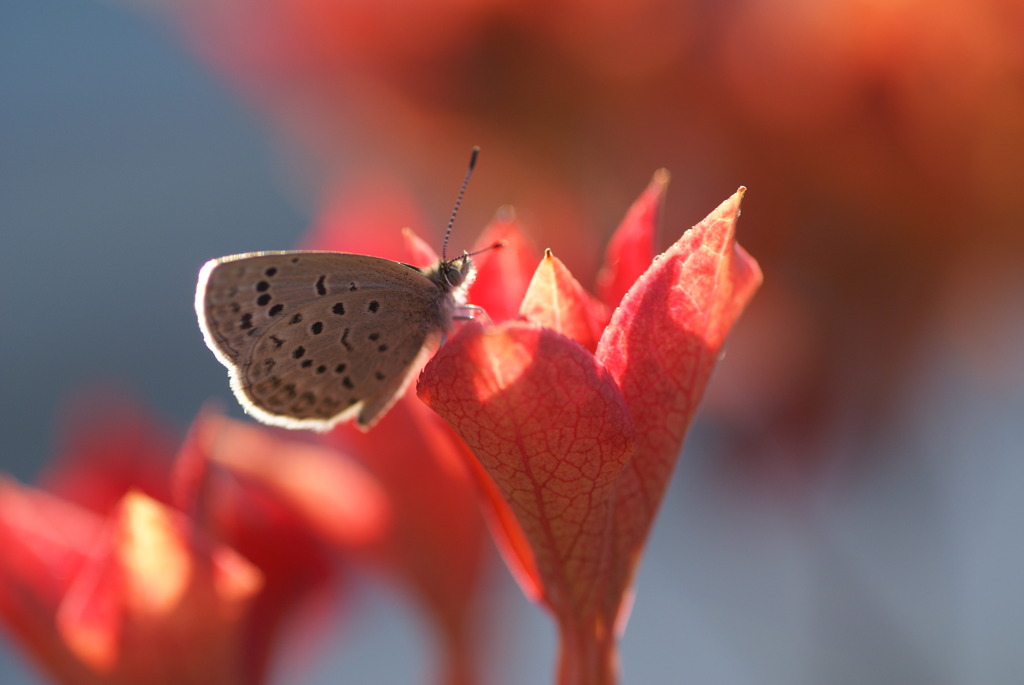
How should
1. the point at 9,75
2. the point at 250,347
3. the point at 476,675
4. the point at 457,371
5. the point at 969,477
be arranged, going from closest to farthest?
the point at 457,371
the point at 250,347
the point at 476,675
the point at 969,477
the point at 9,75

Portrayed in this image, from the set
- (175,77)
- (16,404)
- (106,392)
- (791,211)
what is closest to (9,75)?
(175,77)

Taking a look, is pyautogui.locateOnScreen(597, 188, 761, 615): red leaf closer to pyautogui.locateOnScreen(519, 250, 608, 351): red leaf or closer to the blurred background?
pyautogui.locateOnScreen(519, 250, 608, 351): red leaf

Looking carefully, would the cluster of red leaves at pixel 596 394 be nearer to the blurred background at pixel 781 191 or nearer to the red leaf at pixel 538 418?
the red leaf at pixel 538 418

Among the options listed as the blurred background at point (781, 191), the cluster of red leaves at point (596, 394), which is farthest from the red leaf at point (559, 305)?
the blurred background at point (781, 191)

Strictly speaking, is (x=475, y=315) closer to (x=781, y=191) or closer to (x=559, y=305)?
(x=559, y=305)

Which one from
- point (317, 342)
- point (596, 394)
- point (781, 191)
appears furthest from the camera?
point (781, 191)

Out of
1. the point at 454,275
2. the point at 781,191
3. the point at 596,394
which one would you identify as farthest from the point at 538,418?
the point at 781,191

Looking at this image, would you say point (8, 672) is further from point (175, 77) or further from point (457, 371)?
point (457, 371)

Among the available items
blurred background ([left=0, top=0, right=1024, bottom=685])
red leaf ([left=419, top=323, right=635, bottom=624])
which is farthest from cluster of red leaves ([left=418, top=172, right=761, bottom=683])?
blurred background ([left=0, top=0, right=1024, bottom=685])
